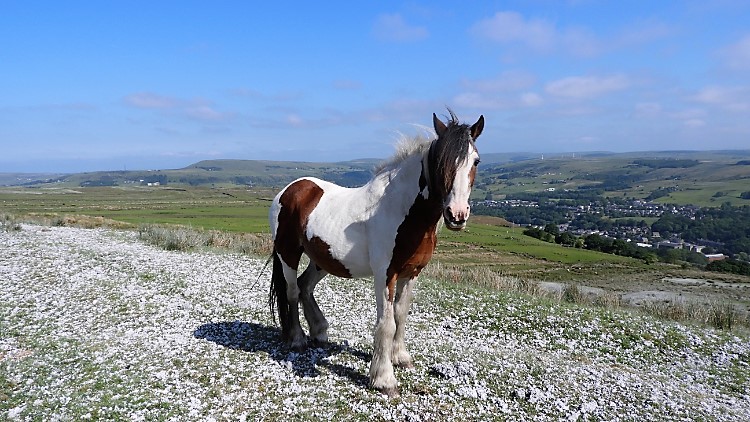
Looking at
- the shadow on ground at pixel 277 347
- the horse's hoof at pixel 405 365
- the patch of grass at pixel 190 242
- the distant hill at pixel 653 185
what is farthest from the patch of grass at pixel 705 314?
the distant hill at pixel 653 185

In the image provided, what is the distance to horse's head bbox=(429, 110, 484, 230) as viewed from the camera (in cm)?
454

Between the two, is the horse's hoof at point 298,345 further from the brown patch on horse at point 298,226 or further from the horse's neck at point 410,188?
the horse's neck at point 410,188

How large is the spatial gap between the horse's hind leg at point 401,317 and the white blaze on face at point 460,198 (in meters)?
1.91

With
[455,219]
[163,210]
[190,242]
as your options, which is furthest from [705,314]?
[163,210]

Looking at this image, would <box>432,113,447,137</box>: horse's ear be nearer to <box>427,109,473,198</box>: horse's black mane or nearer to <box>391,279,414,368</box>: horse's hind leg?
<box>427,109,473,198</box>: horse's black mane

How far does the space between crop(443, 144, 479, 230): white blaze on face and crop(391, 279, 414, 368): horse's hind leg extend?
1.91m

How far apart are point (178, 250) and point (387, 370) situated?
42.2 feet

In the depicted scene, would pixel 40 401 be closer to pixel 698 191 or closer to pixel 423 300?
pixel 423 300

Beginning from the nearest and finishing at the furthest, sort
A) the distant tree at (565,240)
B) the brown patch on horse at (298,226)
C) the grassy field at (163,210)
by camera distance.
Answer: the brown patch on horse at (298,226) < the grassy field at (163,210) < the distant tree at (565,240)

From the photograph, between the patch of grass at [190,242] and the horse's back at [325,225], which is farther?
the patch of grass at [190,242]

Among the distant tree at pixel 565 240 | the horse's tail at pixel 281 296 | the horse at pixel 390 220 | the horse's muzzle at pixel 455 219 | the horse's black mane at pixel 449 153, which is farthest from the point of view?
the distant tree at pixel 565 240

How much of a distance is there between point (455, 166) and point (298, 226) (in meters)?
2.98

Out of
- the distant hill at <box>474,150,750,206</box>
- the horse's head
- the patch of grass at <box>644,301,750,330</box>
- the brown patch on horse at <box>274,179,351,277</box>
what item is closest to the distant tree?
the distant hill at <box>474,150,750,206</box>

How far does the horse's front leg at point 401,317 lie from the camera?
246 inches
